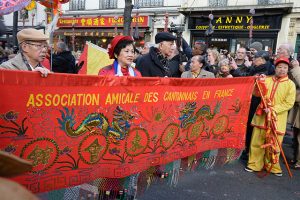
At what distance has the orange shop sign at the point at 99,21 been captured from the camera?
1948 cm

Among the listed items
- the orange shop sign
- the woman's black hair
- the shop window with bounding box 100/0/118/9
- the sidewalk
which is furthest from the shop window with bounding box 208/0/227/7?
the woman's black hair

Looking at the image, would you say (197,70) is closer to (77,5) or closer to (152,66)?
(152,66)

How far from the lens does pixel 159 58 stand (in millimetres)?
4191

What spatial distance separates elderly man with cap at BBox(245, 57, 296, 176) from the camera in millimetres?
4285

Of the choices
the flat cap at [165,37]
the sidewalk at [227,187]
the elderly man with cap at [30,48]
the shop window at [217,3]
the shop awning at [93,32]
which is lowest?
the sidewalk at [227,187]

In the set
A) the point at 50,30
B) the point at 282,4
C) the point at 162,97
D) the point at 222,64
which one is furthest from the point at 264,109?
the point at 282,4

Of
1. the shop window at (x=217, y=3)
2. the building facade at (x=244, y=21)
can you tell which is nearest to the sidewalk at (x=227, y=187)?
the building facade at (x=244, y=21)

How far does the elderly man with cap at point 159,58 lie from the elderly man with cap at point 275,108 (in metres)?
1.30

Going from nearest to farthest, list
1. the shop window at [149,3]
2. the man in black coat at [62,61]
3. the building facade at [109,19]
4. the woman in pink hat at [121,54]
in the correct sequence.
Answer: the woman in pink hat at [121,54]
the man in black coat at [62,61]
the building facade at [109,19]
the shop window at [149,3]

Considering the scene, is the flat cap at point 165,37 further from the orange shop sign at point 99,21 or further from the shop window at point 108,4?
the shop window at point 108,4

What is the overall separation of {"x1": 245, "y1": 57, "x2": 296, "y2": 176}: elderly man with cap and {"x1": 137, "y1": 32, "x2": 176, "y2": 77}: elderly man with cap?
1.30 m

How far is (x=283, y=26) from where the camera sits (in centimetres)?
1514

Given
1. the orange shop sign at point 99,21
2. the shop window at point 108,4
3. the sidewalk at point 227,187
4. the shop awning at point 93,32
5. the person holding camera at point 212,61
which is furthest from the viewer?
the shop window at point 108,4

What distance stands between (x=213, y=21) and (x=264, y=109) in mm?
13764
